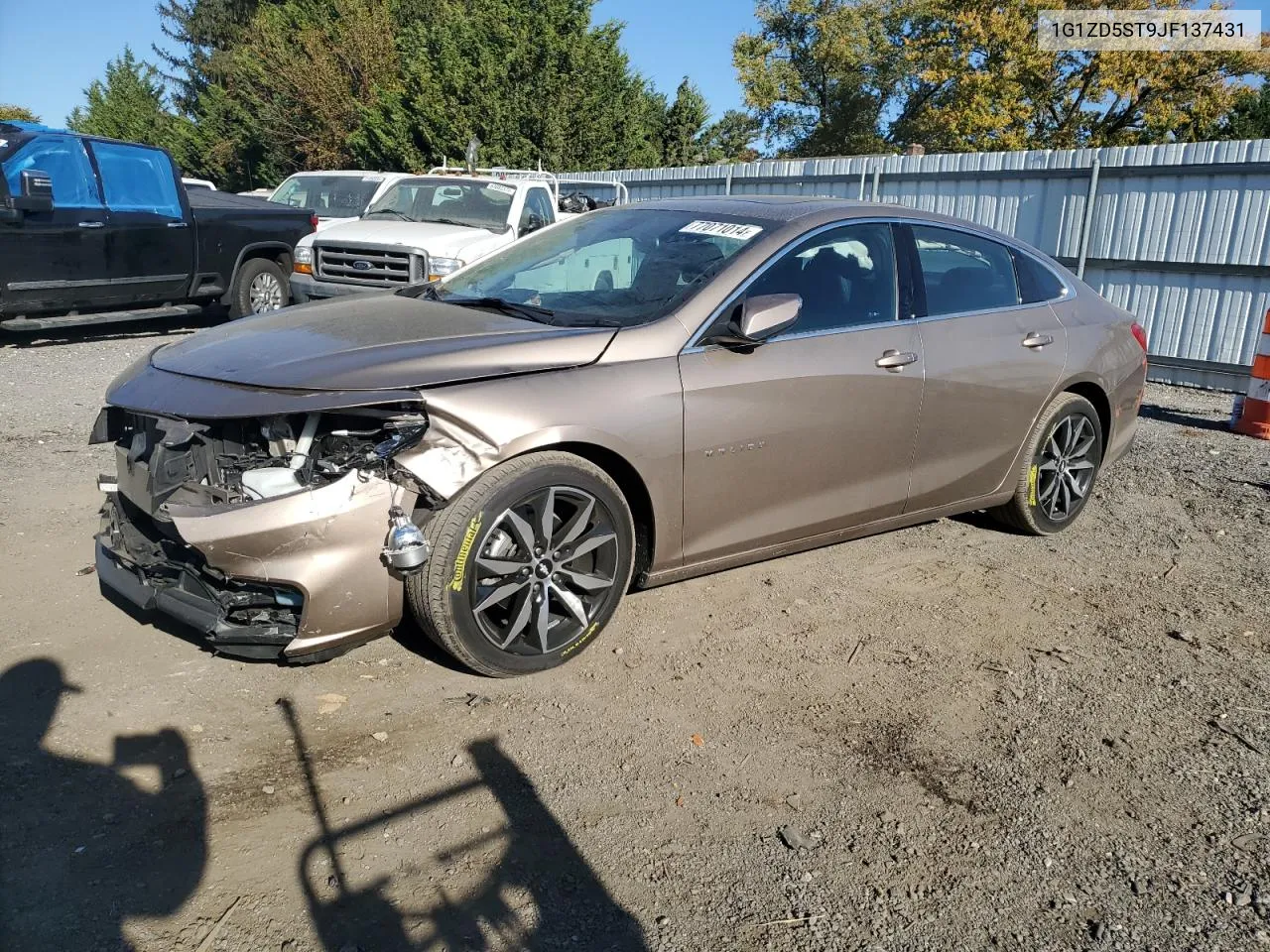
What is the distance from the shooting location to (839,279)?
453cm

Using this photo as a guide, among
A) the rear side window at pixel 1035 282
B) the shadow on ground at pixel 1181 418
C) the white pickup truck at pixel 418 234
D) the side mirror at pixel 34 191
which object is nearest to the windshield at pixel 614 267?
the rear side window at pixel 1035 282

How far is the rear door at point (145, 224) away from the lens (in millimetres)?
10234

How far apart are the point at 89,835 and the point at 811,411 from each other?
9.69ft

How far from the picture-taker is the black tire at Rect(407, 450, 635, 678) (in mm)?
3432

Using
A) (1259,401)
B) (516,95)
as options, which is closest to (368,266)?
(1259,401)

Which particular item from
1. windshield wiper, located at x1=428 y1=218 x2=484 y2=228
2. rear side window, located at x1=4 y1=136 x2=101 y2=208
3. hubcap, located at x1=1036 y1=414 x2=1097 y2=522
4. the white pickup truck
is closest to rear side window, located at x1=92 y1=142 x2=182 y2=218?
rear side window, located at x1=4 y1=136 x2=101 y2=208

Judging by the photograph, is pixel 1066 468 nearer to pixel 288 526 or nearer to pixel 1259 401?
pixel 1259 401

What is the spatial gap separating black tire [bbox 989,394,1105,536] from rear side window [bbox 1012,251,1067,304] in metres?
0.54

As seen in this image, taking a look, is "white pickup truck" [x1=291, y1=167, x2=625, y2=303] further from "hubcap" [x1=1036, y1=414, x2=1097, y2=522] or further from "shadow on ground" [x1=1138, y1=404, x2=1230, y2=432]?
"shadow on ground" [x1=1138, y1=404, x2=1230, y2=432]

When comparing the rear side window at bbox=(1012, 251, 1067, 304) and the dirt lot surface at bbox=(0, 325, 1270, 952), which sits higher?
the rear side window at bbox=(1012, 251, 1067, 304)

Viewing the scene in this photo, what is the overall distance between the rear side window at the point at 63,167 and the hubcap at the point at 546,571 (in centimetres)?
828

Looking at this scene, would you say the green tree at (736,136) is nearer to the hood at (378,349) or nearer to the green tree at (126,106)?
the green tree at (126,106)

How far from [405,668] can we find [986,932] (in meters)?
2.20

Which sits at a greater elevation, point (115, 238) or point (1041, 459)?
point (115, 238)
